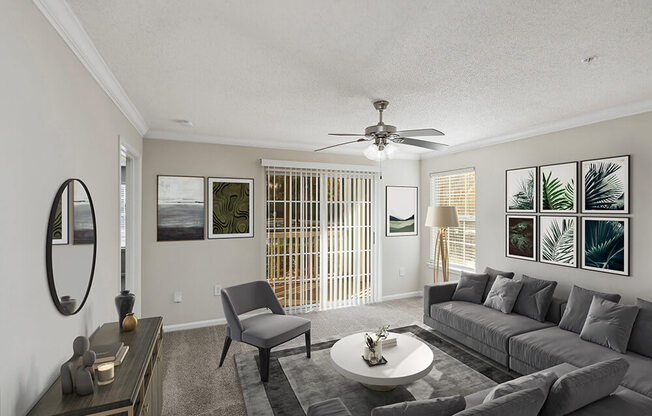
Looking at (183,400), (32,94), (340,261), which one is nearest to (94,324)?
(183,400)

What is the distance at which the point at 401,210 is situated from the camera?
19.1 feet

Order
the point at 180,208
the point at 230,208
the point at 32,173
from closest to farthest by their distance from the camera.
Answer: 1. the point at 32,173
2. the point at 180,208
3. the point at 230,208

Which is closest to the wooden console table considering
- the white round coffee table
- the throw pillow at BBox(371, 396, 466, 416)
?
the throw pillow at BBox(371, 396, 466, 416)

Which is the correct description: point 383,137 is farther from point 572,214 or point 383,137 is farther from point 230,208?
point 230,208

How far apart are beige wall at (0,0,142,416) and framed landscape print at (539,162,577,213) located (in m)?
4.47

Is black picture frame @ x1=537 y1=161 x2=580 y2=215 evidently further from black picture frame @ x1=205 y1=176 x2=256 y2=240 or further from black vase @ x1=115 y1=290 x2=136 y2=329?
black vase @ x1=115 y1=290 x2=136 y2=329

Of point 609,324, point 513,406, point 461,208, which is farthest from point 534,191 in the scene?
point 513,406

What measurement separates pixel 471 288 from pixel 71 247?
4.06 m

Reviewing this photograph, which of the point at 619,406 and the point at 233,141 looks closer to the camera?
the point at 619,406

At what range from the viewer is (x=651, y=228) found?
9.83 feet

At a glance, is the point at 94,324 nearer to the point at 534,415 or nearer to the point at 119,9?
the point at 119,9

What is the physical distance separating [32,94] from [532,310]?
434cm

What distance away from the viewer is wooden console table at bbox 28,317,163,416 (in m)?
1.45

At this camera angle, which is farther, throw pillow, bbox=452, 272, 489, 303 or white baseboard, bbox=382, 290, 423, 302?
white baseboard, bbox=382, 290, 423, 302
